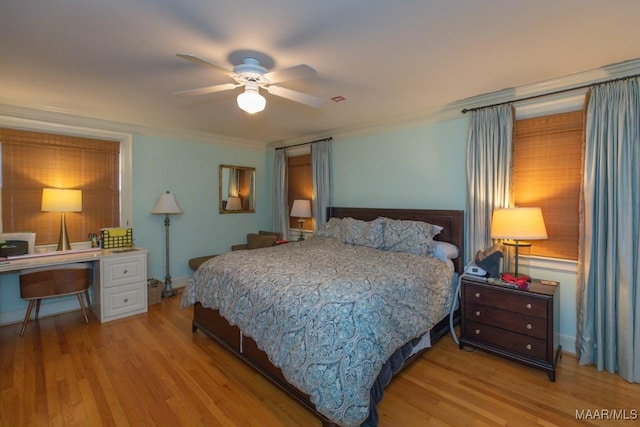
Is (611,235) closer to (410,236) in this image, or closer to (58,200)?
(410,236)

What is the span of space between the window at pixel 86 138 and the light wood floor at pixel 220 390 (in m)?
1.35

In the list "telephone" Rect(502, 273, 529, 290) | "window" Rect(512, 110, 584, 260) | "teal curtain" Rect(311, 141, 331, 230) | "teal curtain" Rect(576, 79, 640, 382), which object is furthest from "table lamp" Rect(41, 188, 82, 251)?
"teal curtain" Rect(576, 79, 640, 382)

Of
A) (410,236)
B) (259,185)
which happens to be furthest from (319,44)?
(259,185)

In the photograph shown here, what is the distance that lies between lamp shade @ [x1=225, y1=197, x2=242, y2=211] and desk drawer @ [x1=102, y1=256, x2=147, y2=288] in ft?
5.96

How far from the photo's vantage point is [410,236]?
3.30 m

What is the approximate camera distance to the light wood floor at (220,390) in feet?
6.50

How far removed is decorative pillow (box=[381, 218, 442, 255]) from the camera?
3208 millimetres

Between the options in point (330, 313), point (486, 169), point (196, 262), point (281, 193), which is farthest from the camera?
point (281, 193)

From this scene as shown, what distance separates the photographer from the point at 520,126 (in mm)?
3012

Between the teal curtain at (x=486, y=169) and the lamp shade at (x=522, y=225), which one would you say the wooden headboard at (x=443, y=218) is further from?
the lamp shade at (x=522, y=225)

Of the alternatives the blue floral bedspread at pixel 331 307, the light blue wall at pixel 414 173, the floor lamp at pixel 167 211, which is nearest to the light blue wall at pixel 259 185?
the light blue wall at pixel 414 173

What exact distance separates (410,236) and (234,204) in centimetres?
329

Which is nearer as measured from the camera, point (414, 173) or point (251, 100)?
point (251, 100)

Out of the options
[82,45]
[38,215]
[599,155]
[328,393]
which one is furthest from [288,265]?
[38,215]
